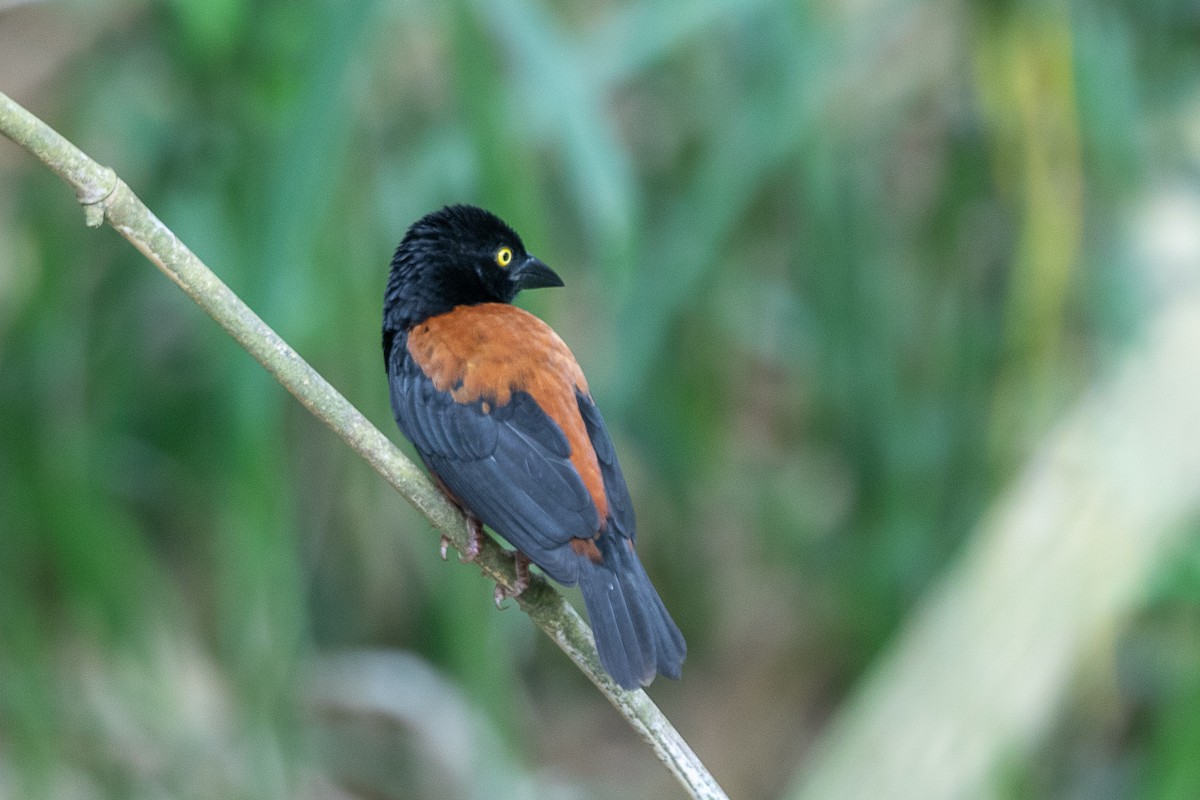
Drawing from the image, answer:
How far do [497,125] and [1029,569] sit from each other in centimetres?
181

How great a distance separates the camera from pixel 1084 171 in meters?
4.69

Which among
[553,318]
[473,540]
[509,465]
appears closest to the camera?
[473,540]

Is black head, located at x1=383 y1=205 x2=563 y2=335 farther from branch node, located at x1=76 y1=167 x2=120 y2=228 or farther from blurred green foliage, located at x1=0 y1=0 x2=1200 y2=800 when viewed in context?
branch node, located at x1=76 y1=167 x2=120 y2=228

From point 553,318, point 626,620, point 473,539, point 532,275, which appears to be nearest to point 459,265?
point 532,275

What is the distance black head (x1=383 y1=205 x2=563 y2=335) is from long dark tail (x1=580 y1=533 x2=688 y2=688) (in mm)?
847

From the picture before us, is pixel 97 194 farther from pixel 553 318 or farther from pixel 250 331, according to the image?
pixel 553 318

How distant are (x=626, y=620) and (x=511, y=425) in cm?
56

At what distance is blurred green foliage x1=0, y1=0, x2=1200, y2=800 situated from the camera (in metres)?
3.84

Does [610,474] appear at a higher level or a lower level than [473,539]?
higher

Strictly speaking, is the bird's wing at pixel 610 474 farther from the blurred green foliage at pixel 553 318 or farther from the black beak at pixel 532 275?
the blurred green foliage at pixel 553 318

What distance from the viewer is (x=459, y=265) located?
3287mm

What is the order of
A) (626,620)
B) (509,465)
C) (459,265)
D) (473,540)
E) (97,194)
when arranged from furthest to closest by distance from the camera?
(459,265), (509,465), (473,540), (626,620), (97,194)

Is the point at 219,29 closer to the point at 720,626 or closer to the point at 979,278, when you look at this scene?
the point at 979,278

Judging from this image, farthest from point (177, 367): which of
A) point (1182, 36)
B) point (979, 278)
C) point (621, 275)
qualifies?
point (1182, 36)
